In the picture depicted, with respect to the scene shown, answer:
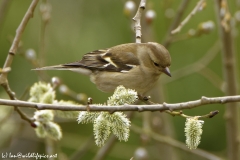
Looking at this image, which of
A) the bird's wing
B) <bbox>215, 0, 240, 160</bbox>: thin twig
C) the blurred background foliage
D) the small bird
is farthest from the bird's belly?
the blurred background foliage

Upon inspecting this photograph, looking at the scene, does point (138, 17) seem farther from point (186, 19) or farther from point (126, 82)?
point (126, 82)

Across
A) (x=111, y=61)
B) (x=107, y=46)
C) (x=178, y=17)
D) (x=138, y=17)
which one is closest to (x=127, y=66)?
(x=111, y=61)

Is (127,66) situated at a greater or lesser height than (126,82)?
greater

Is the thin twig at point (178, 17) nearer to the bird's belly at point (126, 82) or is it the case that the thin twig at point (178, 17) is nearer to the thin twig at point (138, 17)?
the bird's belly at point (126, 82)

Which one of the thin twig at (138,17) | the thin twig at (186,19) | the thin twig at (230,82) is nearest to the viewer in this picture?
the thin twig at (138,17)

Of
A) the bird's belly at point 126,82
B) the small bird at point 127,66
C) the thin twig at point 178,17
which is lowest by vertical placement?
the bird's belly at point 126,82

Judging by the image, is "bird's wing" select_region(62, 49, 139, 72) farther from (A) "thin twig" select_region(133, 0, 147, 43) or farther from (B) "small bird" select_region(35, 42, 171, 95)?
(A) "thin twig" select_region(133, 0, 147, 43)

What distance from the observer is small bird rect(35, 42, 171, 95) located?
462 centimetres

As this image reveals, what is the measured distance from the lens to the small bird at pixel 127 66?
15.2 feet

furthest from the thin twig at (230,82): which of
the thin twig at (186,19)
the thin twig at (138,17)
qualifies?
the thin twig at (138,17)

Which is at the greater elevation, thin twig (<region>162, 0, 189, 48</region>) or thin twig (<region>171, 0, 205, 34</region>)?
thin twig (<region>162, 0, 189, 48</region>)

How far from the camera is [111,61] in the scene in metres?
4.96

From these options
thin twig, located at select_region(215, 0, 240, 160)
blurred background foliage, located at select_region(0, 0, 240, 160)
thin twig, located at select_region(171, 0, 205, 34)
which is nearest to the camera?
thin twig, located at select_region(171, 0, 205, 34)

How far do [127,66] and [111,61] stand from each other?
→ 0.19 m
